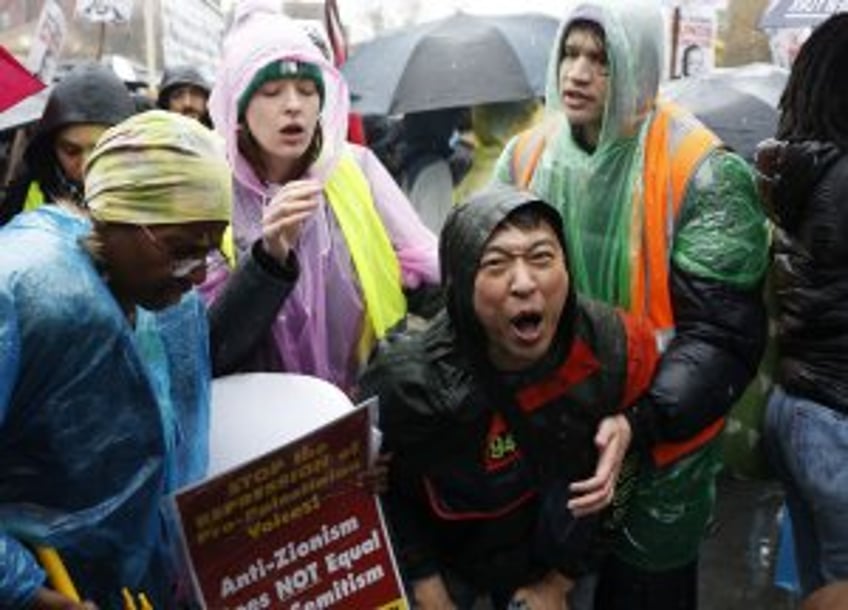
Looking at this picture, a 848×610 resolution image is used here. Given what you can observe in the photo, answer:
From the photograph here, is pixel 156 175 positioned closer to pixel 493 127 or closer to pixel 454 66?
pixel 493 127

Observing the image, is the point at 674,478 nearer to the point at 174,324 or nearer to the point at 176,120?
the point at 174,324

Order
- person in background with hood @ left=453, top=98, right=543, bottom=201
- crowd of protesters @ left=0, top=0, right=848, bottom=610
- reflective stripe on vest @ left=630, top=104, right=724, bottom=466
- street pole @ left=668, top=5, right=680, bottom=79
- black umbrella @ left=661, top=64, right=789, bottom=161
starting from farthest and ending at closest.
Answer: street pole @ left=668, top=5, right=680, bottom=79 → black umbrella @ left=661, top=64, right=789, bottom=161 → person in background with hood @ left=453, top=98, right=543, bottom=201 → reflective stripe on vest @ left=630, top=104, right=724, bottom=466 → crowd of protesters @ left=0, top=0, right=848, bottom=610

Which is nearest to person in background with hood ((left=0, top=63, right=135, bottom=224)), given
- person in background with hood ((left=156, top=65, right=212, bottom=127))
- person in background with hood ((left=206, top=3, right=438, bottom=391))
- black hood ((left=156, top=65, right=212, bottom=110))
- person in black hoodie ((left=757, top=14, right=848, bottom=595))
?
person in background with hood ((left=206, top=3, right=438, bottom=391))

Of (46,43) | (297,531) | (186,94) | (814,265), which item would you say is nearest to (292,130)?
(297,531)

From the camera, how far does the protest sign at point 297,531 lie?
6.07 ft

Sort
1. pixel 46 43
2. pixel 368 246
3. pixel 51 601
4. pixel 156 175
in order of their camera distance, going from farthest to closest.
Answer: pixel 46 43
pixel 368 246
pixel 156 175
pixel 51 601

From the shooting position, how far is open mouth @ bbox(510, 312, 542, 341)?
218cm

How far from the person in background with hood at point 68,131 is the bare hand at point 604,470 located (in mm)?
1586

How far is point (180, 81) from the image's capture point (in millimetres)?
5500

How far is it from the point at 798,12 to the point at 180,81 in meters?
2.85

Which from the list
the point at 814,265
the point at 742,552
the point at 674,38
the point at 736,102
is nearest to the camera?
the point at 814,265

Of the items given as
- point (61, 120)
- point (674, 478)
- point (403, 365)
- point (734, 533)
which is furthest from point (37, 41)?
point (734, 533)

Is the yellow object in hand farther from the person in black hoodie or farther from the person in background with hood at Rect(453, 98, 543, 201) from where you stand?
the person in background with hood at Rect(453, 98, 543, 201)

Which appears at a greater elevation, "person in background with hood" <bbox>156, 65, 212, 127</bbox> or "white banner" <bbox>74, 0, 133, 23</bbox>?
"white banner" <bbox>74, 0, 133, 23</bbox>
